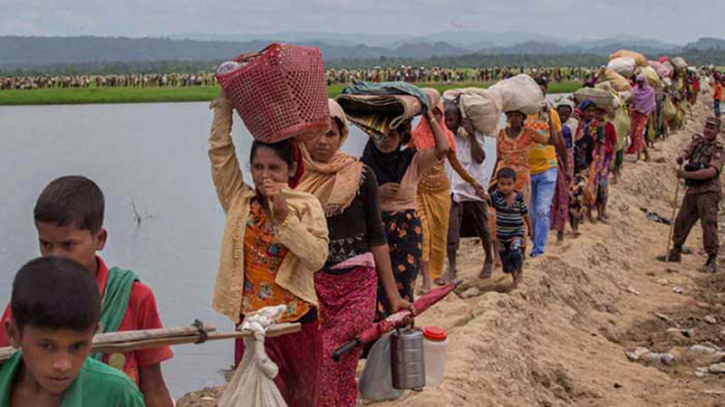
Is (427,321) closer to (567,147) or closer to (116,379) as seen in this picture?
(567,147)

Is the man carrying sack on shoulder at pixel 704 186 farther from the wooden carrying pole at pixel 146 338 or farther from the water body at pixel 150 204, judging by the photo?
the wooden carrying pole at pixel 146 338

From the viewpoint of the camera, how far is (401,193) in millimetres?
5621

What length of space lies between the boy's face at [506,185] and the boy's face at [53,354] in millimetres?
6353

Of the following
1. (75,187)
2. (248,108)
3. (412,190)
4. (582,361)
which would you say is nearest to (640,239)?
(582,361)

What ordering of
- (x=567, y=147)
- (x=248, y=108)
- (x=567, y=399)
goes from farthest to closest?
(x=567, y=147), (x=567, y=399), (x=248, y=108)

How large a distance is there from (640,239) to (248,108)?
10057 millimetres

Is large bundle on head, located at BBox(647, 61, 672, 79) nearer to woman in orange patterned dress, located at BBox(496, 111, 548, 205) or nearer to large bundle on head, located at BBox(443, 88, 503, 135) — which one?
woman in orange patterned dress, located at BBox(496, 111, 548, 205)

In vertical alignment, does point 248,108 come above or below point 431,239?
above

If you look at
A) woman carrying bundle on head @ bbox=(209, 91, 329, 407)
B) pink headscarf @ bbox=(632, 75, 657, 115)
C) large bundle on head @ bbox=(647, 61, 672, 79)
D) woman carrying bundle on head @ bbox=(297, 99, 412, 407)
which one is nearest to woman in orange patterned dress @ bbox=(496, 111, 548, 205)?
woman carrying bundle on head @ bbox=(297, 99, 412, 407)

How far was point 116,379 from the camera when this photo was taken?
2.13 m

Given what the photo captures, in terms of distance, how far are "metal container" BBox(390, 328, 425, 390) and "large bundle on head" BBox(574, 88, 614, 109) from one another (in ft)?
25.0

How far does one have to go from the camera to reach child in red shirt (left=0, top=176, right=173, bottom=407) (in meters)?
2.62

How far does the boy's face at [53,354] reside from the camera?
2018 mm

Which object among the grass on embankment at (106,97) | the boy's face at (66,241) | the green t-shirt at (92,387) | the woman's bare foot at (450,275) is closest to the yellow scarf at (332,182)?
the boy's face at (66,241)
